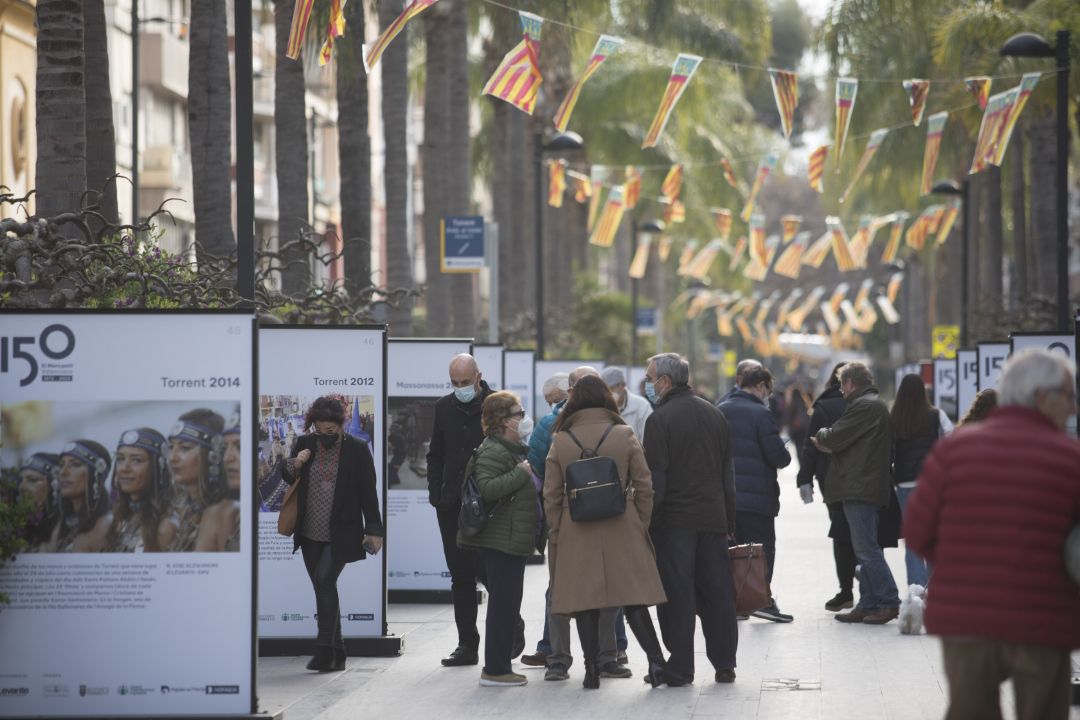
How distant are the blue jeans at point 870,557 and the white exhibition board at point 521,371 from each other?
8.87 metres

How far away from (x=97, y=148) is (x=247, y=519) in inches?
359

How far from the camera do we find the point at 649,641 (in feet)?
36.7

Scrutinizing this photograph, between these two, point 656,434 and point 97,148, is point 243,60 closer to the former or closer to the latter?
point 656,434

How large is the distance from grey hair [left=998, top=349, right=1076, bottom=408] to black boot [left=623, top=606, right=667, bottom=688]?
470cm

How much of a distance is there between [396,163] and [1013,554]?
20.8 meters

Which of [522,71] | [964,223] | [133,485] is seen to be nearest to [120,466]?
[133,485]

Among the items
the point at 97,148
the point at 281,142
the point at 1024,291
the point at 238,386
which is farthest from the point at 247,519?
the point at 1024,291

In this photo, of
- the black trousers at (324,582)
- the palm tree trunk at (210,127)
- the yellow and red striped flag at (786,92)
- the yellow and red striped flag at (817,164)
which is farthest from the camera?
the yellow and red striped flag at (817,164)

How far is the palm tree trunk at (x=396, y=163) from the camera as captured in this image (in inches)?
1020

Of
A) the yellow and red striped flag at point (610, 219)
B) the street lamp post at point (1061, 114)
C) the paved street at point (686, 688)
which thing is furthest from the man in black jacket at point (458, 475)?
the yellow and red striped flag at point (610, 219)

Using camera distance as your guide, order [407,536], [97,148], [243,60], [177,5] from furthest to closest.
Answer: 1. [177,5]
2. [97,148]
3. [407,536]
4. [243,60]

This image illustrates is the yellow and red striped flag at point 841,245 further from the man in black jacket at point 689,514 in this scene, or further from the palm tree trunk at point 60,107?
the man in black jacket at point 689,514

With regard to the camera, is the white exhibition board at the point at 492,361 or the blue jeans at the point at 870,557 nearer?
the blue jeans at the point at 870,557

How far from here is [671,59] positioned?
4819 centimetres
